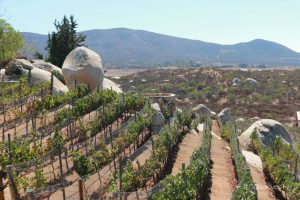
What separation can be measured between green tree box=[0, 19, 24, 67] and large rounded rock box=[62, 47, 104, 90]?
1040 cm

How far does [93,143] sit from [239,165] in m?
7.97

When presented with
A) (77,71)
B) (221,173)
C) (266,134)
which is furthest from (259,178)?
(77,71)

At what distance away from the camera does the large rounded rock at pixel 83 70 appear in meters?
32.0

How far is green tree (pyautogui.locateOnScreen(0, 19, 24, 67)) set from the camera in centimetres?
3941

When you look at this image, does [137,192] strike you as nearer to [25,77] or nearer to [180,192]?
[180,192]

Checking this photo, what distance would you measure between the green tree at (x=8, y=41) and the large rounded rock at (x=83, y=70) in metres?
10.4

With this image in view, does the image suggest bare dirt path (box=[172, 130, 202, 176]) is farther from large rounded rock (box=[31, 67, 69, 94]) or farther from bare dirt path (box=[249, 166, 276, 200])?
large rounded rock (box=[31, 67, 69, 94])

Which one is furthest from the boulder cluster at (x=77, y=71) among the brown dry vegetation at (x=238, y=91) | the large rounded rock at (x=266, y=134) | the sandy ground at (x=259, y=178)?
the brown dry vegetation at (x=238, y=91)

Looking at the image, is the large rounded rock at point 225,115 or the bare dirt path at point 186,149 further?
the large rounded rock at point 225,115

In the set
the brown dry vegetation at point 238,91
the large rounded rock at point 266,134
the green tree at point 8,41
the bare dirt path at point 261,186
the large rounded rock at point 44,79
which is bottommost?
the brown dry vegetation at point 238,91

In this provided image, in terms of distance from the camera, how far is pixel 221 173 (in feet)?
72.3

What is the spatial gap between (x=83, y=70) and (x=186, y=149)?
1201 cm

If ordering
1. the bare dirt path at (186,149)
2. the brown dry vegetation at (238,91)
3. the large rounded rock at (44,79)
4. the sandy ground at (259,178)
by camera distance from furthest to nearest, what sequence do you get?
the brown dry vegetation at (238,91), the large rounded rock at (44,79), the bare dirt path at (186,149), the sandy ground at (259,178)

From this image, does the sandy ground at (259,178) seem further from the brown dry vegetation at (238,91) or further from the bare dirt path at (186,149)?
the brown dry vegetation at (238,91)
